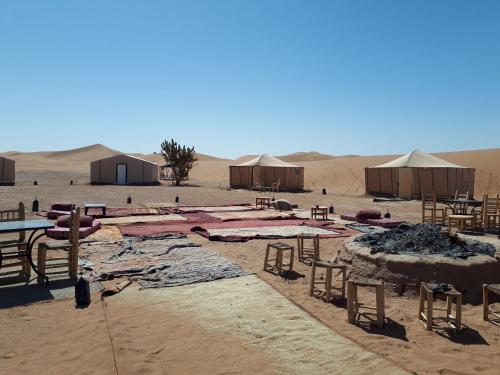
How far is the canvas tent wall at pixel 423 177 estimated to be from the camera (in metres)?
23.0

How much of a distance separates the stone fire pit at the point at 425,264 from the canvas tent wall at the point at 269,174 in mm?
22425

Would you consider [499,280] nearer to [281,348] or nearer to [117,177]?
[281,348]

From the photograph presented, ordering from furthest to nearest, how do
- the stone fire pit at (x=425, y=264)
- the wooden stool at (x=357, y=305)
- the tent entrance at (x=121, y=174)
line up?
1. the tent entrance at (x=121, y=174)
2. the stone fire pit at (x=425, y=264)
3. the wooden stool at (x=357, y=305)

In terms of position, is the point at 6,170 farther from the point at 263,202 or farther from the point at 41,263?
the point at 41,263

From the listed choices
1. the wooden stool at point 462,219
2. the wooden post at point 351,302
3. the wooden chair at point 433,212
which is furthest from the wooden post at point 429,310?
the wooden chair at point 433,212

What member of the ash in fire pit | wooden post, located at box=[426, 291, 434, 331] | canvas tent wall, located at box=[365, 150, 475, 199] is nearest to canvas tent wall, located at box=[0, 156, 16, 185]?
canvas tent wall, located at box=[365, 150, 475, 199]

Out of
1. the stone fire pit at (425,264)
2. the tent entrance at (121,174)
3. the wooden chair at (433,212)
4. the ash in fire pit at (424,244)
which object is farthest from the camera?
the tent entrance at (121,174)

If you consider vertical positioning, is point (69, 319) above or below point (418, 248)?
below

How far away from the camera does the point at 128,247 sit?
805 cm

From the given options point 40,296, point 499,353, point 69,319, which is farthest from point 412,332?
point 40,296

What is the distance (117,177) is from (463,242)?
100 ft

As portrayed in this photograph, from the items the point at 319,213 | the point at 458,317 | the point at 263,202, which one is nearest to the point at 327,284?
the point at 458,317

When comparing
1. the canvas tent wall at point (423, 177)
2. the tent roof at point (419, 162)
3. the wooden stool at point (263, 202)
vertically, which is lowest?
the wooden stool at point (263, 202)

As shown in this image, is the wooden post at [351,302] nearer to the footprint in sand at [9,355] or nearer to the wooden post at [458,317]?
the wooden post at [458,317]
